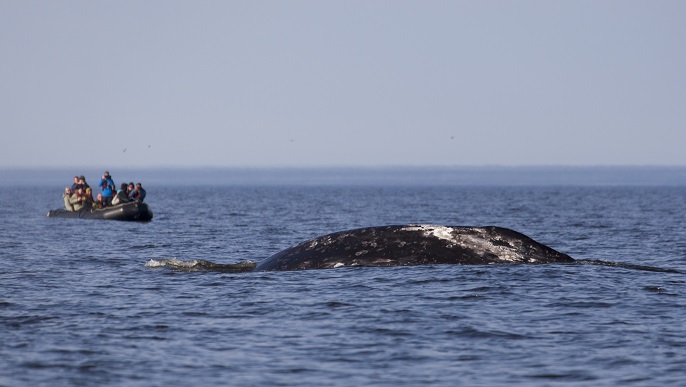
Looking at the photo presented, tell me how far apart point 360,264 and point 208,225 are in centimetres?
2773

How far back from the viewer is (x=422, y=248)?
17875 mm

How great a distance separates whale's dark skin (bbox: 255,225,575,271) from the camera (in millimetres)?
Answer: 17750

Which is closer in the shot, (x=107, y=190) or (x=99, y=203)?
(x=99, y=203)

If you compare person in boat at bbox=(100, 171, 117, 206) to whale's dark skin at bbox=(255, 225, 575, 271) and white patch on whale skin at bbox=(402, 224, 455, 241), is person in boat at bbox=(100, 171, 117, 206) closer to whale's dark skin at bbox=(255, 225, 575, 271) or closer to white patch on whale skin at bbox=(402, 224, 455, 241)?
whale's dark skin at bbox=(255, 225, 575, 271)

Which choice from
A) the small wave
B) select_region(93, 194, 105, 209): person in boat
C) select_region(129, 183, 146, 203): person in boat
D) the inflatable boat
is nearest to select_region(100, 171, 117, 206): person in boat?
select_region(93, 194, 105, 209): person in boat

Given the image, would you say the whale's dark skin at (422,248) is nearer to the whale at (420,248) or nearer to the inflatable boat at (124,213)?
the whale at (420,248)

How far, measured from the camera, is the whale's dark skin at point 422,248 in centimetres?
1775

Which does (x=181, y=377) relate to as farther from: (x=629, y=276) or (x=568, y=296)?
(x=629, y=276)

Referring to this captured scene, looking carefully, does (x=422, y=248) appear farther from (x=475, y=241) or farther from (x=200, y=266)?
(x=200, y=266)

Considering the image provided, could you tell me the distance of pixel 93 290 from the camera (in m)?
17.8

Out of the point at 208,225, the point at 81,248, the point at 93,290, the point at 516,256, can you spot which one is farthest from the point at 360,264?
the point at 208,225

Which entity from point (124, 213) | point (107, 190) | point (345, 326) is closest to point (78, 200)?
point (107, 190)

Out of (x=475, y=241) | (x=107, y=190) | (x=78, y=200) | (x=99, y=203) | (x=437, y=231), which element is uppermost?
(x=437, y=231)

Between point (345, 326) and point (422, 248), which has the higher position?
point (422, 248)
